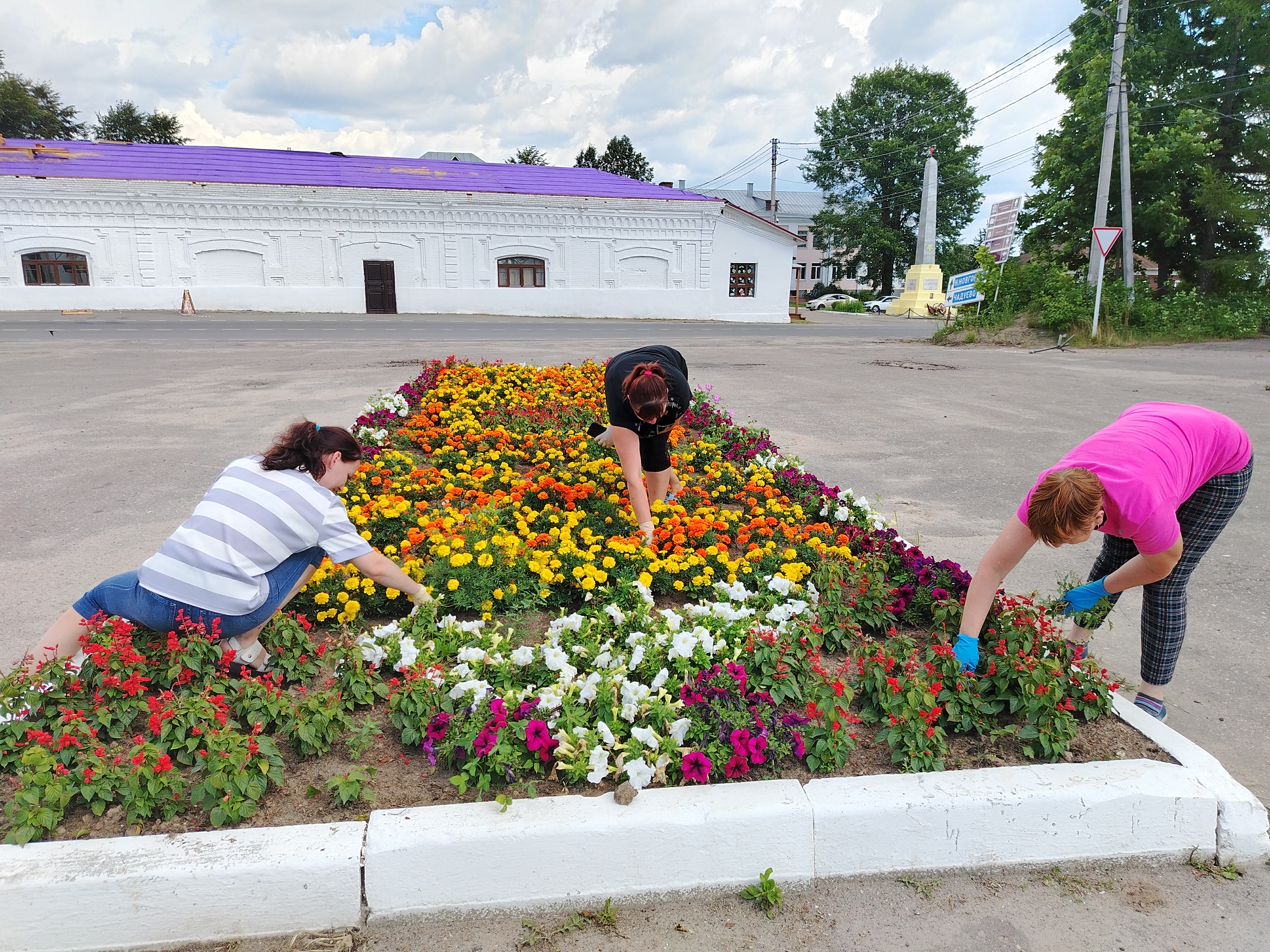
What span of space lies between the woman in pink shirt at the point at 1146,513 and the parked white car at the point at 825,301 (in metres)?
43.6

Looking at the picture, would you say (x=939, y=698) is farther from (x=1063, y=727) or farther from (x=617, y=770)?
(x=617, y=770)

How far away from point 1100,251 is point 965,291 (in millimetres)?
3648

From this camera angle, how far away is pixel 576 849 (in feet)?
7.47

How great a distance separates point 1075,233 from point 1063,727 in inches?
1090

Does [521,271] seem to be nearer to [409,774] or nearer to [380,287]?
[380,287]

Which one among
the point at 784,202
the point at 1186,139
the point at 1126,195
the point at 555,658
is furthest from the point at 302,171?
the point at 784,202

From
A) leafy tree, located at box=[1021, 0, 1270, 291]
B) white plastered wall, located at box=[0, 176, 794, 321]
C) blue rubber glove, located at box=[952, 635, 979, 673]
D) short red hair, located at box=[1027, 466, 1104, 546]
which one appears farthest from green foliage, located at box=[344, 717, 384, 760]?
white plastered wall, located at box=[0, 176, 794, 321]

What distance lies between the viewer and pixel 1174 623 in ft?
10.3

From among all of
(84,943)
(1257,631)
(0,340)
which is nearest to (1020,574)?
(1257,631)

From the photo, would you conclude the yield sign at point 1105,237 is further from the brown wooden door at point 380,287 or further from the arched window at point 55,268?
the arched window at point 55,268

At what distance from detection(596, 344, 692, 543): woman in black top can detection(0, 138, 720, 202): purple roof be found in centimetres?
2645

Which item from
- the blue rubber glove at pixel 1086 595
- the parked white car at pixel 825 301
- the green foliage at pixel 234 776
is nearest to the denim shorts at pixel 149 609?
the green foliage at pixel 234 776

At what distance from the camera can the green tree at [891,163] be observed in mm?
49812

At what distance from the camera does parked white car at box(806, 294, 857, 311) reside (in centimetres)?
4800
